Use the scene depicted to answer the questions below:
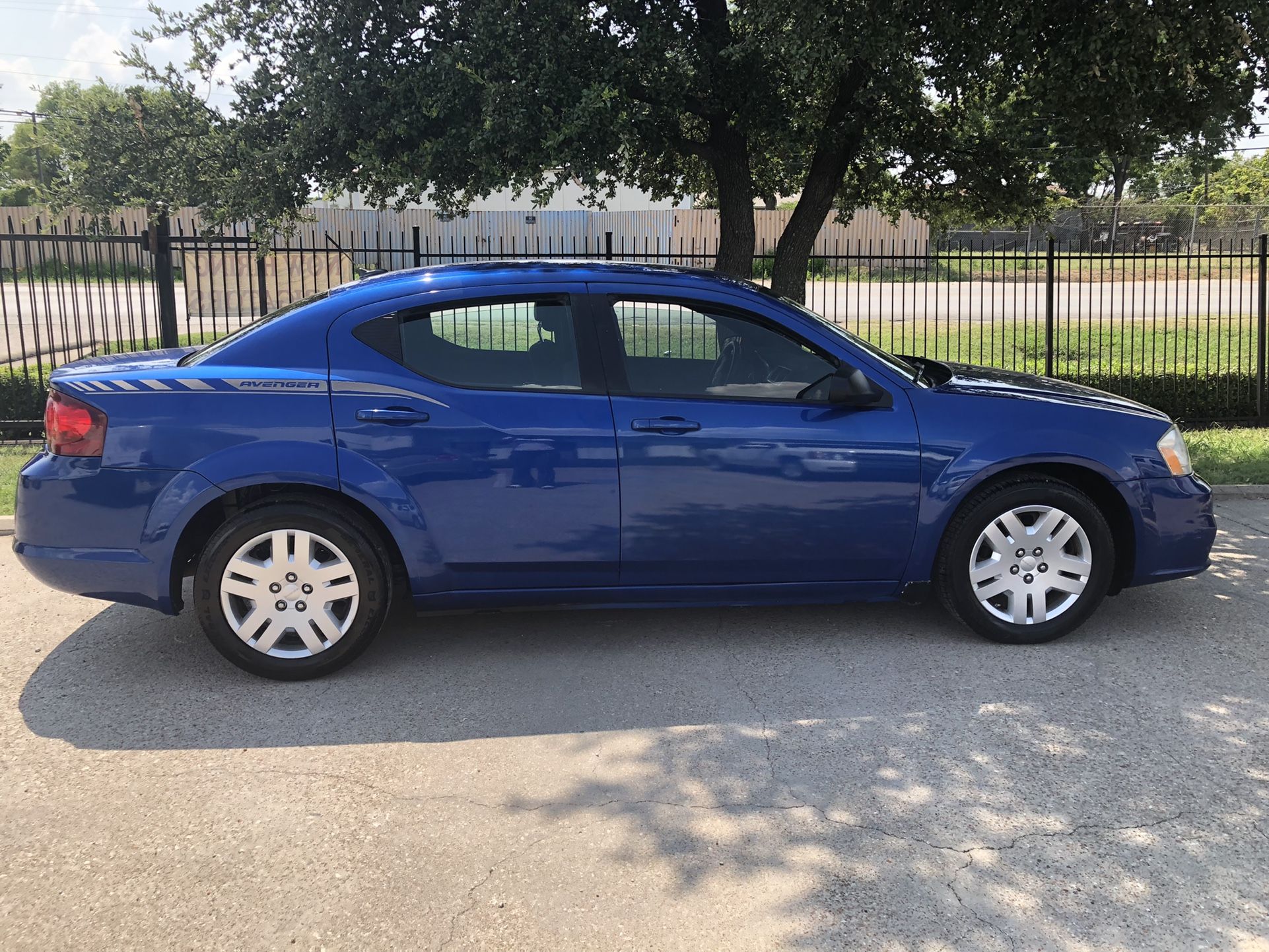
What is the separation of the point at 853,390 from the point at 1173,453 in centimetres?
160

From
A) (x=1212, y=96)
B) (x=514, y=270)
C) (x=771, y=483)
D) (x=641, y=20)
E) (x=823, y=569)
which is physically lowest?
(x=823, y=569)

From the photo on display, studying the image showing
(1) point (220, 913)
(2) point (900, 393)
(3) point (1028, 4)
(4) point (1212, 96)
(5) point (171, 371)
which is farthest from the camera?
(4) point (1212, 96)

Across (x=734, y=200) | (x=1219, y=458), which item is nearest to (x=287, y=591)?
(x=734, y=200)

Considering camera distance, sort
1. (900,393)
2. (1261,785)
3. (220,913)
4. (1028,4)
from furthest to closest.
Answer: (1028,4) < (900,393) < (1261,785) < (220,913)

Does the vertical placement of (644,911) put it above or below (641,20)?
below

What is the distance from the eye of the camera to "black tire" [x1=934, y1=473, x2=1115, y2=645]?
496 cm

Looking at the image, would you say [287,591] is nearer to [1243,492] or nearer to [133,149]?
[133,149]

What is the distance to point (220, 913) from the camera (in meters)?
3.01

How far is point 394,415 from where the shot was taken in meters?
4.62

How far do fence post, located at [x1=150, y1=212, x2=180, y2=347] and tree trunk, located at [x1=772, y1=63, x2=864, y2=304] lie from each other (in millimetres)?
5530

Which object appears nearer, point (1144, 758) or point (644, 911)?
point (644, 911)

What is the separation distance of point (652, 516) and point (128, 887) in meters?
2.42

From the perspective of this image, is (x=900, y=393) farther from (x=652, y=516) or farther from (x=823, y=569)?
(x=652, y=516)

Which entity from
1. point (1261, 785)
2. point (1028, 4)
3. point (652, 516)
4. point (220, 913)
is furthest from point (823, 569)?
point (1028, 4)
